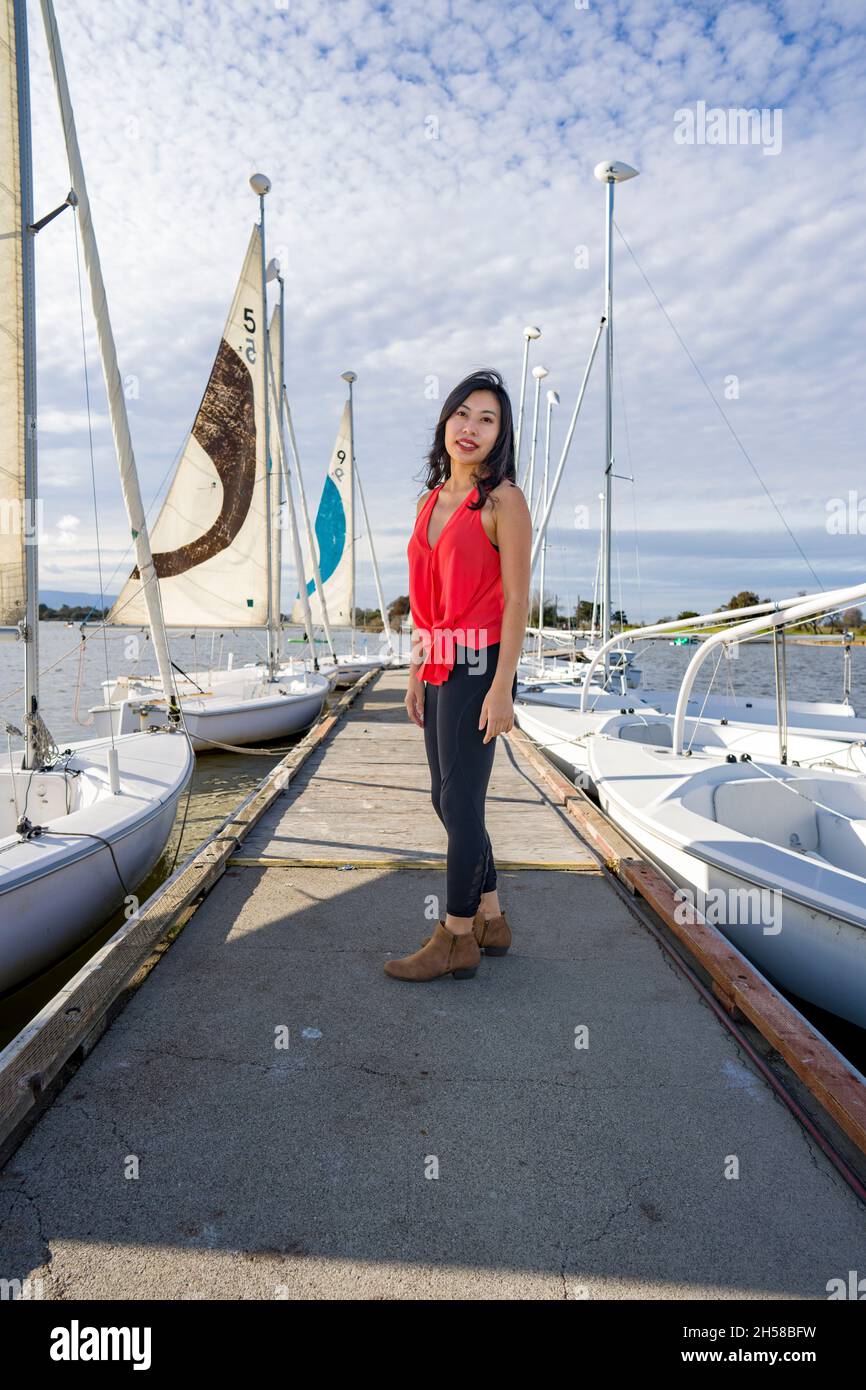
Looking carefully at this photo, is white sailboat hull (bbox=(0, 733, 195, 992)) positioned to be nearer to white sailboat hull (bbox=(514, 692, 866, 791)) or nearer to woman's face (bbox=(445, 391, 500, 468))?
woman's face (bbox=(445, 391, 500, 468))

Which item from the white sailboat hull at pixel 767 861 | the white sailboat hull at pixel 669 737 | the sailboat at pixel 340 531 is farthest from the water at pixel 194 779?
the sailboat at pixel 340 531

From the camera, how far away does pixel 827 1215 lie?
1684 millimetres

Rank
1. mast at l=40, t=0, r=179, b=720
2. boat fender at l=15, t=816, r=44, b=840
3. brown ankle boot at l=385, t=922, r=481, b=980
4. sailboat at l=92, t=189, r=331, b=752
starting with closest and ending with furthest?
brown ankle boot at l=385, t=922, r=481, b=980 → boat fender at l=15, t=816, r=44, b=840 → mast at l=40, t=0, r=179, b=720 → sailboat at l=92, t=189, r=331, b=752

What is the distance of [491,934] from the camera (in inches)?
119

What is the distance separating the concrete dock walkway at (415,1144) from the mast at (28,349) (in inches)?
92.7

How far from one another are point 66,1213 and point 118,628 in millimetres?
10892

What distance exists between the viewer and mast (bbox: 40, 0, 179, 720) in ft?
18.0

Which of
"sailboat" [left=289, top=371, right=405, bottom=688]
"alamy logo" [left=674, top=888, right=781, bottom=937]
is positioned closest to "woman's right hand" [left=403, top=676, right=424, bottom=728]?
"alamy logo" [left=674, top=888, right=781, bottom=937]

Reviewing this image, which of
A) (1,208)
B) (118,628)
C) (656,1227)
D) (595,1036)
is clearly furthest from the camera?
(118,628)

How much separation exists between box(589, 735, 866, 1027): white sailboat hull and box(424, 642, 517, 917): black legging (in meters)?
1.17
